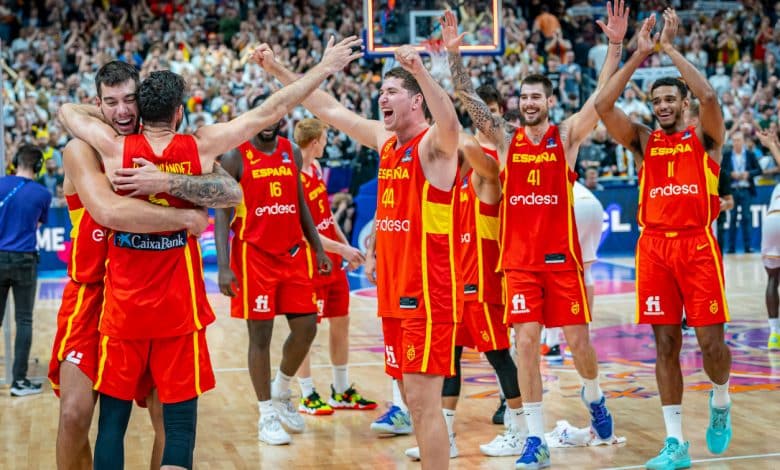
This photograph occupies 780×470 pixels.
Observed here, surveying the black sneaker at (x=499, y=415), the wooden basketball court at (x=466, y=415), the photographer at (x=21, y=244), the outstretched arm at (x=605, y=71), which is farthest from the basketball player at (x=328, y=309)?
the photographer at (x=21, y=244)

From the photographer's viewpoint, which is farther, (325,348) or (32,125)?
(32,125)

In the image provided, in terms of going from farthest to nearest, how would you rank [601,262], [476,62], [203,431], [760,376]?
[476,62] < [601,262] < [760,376] < [203,431]

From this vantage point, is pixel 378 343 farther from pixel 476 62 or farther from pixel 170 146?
pixel 476 62

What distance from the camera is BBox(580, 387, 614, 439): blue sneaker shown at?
7.07 metres

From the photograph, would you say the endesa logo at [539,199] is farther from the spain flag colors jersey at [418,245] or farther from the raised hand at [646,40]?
the spain flag colors jersey at [418,245]

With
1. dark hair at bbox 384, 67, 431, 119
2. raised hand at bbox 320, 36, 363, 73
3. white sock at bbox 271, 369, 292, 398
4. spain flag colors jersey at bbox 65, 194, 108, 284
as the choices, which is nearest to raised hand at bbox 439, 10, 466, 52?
dark hair at bbox 384, 67, 431, 119

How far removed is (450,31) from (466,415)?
353cm

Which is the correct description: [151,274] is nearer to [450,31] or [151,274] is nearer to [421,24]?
[450,31]

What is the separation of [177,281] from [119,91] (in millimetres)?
921

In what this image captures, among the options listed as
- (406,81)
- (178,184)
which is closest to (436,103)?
(406,81)

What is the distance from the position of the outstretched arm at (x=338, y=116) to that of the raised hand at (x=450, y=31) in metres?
0.69

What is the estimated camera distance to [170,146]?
4742mm

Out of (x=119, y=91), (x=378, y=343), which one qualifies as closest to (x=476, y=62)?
(x=378, y=343)

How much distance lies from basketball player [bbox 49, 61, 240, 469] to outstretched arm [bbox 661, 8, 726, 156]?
10.1 ft
